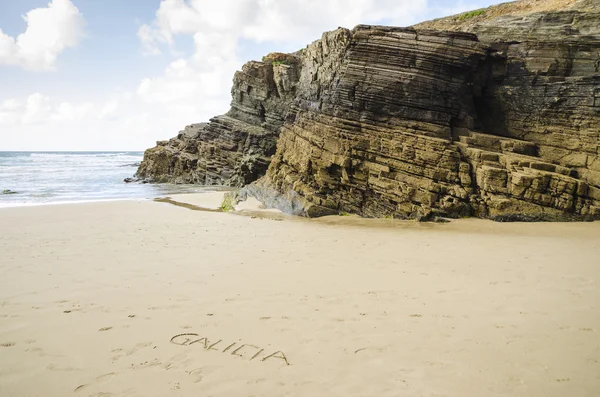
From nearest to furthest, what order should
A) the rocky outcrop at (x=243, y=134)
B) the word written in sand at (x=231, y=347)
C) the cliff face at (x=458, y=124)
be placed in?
the word written in sand at (x=231, y=347) < the cliff face at (x=458, y=124) < the rocky outcrop at (x=243, y=134)

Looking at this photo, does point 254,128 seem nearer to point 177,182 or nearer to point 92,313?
point 177,182

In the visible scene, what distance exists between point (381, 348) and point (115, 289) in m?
4.44

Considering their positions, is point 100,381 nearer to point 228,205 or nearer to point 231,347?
point 231,347

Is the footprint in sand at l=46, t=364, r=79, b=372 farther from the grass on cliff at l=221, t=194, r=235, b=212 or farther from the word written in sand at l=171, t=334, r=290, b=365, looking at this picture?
the grass on cliff at l=221, t=194, r=235, b=212

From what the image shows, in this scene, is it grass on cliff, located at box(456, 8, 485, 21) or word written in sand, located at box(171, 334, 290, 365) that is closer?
word written in sand, located at box(171, 334, 290, 365)

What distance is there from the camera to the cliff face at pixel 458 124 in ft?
41.1

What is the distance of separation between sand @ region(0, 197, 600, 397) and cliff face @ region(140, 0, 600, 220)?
3181 millimetres

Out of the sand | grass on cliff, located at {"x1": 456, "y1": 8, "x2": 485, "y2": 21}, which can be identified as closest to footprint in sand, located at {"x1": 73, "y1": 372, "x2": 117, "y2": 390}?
the sand

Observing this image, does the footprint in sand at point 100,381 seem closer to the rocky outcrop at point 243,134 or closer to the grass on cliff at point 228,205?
→ the grass on cliff at point 228,205

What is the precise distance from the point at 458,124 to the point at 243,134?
19.2m

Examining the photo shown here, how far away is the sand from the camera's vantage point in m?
3.62

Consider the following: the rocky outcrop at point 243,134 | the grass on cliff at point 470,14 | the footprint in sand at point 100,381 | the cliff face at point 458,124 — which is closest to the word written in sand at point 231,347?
the footprint in sand at point 100,381

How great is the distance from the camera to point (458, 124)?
14.8 m

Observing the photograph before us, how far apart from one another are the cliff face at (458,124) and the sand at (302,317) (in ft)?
10.4
